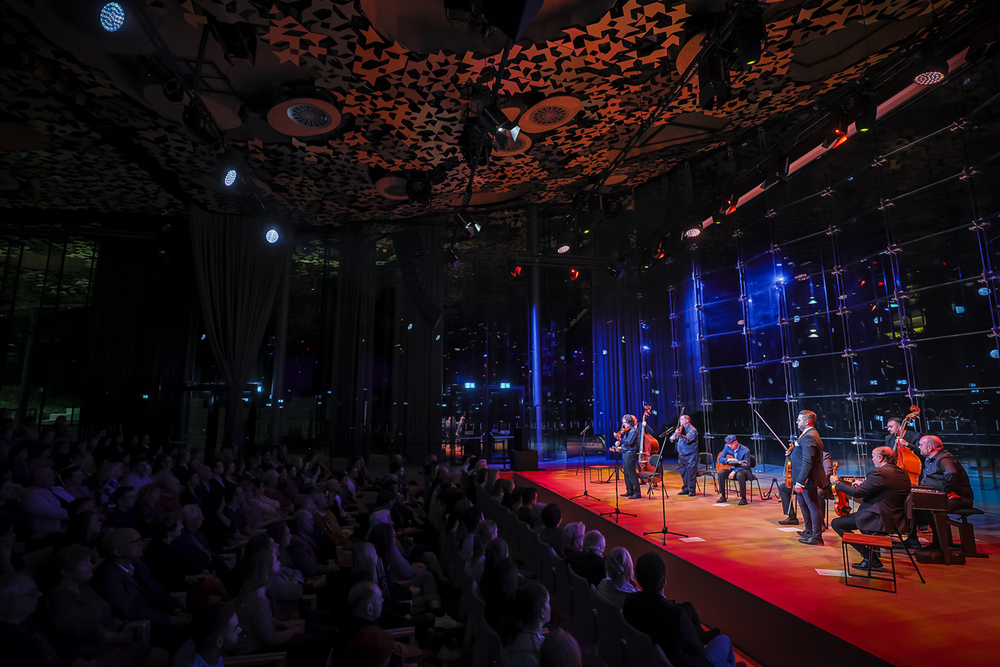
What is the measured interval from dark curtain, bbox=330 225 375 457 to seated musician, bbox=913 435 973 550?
10.5 m

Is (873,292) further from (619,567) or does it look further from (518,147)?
(619,567)

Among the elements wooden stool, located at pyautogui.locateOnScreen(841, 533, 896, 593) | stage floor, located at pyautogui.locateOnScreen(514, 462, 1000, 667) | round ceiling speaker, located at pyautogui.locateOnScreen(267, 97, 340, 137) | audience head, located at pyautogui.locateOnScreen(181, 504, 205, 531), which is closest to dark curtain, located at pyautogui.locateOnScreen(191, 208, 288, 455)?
round ceiling speaker, located at pyautogui.locateOnScreen(267, 97, 340, 137)

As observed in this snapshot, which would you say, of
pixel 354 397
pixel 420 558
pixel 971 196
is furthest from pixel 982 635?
pixel 354 397

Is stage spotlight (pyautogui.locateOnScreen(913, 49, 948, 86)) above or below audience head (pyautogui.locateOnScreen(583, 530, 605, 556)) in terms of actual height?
above

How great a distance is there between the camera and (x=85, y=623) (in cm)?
270

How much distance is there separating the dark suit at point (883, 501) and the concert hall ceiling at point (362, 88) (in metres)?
4.88

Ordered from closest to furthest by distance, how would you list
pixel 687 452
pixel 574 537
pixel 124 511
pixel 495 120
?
pixel 574 537
pixel 124 511
pixel 495 120
pixel 687 452

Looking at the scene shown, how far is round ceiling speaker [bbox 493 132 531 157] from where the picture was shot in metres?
8.98

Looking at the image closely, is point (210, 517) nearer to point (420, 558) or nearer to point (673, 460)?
point (420, 558)

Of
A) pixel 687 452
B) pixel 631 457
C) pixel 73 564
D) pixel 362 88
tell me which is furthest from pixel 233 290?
pixel 687 452

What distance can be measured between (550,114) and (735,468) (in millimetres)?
6306

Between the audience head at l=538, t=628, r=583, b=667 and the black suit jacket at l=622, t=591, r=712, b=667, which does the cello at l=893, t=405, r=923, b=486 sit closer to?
the black suit jacket at l=622, t=591, r=712, b=667

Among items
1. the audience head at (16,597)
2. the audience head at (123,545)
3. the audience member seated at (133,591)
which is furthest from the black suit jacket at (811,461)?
the audience head at (16,597)

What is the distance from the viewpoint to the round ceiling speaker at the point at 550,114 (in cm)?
782
